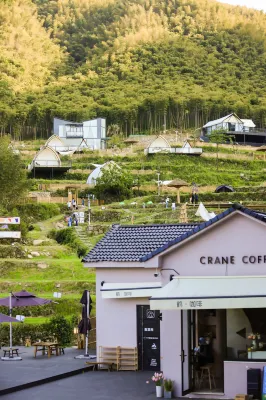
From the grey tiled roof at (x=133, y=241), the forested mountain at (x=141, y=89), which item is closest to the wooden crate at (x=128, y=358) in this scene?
the grey tiled roof at (x=133, y=241)

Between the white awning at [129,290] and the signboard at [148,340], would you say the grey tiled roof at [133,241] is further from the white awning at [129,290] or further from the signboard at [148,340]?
the signboard at [148,340]

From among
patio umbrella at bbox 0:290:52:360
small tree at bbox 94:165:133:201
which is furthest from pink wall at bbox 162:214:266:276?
small tree at bbox 94:165:133:201

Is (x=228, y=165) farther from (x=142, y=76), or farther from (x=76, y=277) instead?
(x=142, y=76)

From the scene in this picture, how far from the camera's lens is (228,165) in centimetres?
8850

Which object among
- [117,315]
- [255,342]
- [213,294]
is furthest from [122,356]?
[213,294]

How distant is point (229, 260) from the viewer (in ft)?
63.3

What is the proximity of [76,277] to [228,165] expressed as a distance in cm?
5190

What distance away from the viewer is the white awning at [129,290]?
20.9 m

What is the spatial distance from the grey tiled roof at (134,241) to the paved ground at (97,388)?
2.86m

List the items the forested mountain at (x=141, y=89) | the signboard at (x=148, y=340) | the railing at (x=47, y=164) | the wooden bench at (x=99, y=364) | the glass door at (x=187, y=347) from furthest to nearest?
the forested mountain at (x=141, y=89) < the railing at (x=47, y=164) < the wooden bench at (x=99, y=364) < the signboard at (x=148, y=340) < the glass door at (x=187, y=347)

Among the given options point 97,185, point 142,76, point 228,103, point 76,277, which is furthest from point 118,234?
point 142,76

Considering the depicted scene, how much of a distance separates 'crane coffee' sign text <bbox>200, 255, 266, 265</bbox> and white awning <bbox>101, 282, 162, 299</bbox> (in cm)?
154

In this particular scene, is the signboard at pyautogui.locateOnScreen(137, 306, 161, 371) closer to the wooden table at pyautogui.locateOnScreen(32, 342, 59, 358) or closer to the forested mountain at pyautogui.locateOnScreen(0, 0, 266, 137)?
the wooden table at pyautogui.locateOnScreen(32, 342, 59, 358)

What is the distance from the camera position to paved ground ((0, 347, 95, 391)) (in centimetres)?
2072
